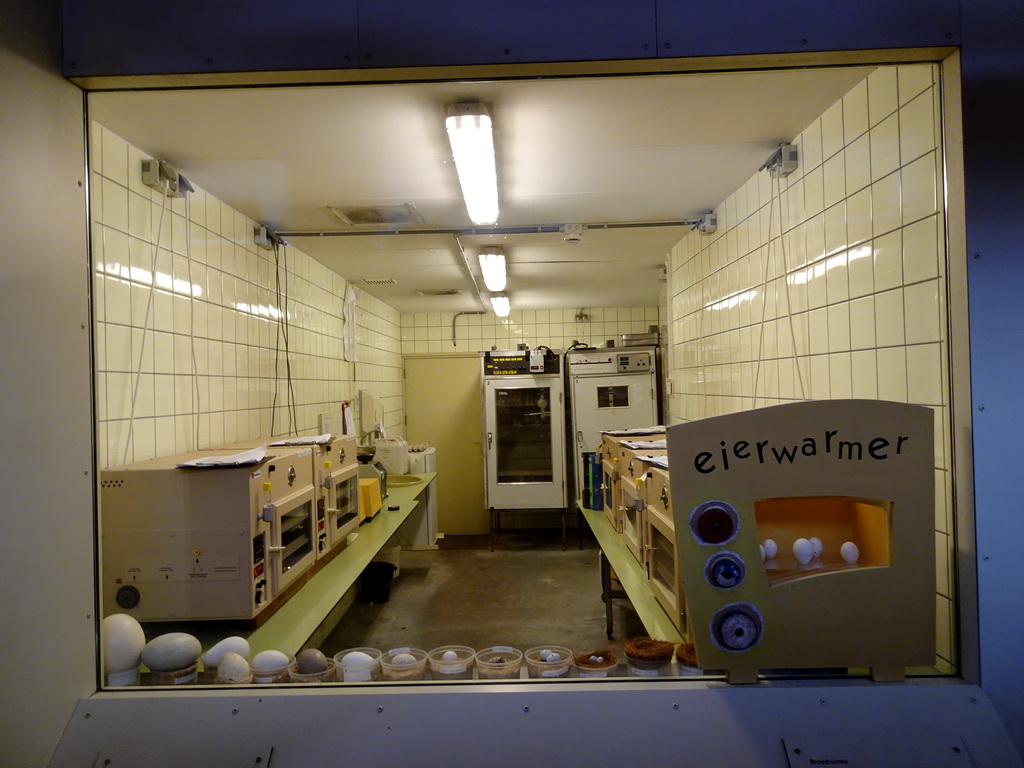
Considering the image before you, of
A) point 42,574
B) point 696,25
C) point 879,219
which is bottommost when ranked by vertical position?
point 42,574

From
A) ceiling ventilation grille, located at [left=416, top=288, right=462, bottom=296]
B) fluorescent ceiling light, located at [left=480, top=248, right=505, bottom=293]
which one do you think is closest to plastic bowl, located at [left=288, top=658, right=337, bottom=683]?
fluorescent ceiling light, located at [left=480, top=248, right=505, bottom=293]

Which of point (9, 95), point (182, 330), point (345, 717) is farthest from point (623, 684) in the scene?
point (182, 330)

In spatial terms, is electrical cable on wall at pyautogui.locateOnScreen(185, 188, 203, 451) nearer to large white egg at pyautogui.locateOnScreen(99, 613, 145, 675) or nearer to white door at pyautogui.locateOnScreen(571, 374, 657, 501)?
large white egg at pyautogui.locateOnScreen(99, 613, 145, 675)

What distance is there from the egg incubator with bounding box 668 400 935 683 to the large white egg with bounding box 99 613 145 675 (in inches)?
47.3

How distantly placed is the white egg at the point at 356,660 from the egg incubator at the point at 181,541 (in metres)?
0.74

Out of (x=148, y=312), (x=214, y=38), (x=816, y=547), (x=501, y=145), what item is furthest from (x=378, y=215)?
(x=816, y=547)

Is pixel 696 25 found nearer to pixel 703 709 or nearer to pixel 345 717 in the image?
pixel 703 709

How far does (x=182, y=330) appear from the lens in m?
2.56

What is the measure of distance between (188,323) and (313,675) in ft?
Result: 5.66

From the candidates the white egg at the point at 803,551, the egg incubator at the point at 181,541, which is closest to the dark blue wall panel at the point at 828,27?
the white egg at the point at 803,551

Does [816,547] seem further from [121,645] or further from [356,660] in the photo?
[121,645]

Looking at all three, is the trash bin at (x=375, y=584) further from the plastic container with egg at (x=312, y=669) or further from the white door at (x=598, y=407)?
the plastic container with egg at (x=312, y=669)

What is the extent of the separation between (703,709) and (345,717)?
2.03ft

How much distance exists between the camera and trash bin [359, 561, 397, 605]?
14.9 ft
